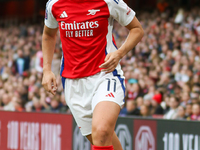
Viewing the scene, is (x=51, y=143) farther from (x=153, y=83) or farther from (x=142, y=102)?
(x=153, y=83)

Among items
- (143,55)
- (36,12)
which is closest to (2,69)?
(143,55)

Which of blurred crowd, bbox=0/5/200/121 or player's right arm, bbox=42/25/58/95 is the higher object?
player's right arm, bbox=42/25/58/95

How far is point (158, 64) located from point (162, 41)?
1.68m

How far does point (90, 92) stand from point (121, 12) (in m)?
0.79

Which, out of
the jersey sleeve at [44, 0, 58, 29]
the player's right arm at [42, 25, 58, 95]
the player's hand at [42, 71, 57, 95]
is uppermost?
the jersey sleeve at [44, 0, 58, 29]

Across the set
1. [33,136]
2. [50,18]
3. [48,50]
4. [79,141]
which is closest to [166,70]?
[79,141]

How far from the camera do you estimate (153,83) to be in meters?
9.03

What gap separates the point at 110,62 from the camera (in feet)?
10.3

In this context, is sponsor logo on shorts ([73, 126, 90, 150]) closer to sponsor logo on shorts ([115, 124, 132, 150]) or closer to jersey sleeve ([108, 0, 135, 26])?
sponsor logo on shorts ([115, 124, 132, 150])

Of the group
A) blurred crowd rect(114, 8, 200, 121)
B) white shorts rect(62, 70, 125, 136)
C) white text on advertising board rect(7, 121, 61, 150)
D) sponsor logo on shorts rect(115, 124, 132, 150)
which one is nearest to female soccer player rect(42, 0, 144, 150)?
white shorts rect(62, 70, 125, 136)

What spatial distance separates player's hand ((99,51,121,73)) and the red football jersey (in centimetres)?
18

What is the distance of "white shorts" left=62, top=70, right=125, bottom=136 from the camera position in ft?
10.7

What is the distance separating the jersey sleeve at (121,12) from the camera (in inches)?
131

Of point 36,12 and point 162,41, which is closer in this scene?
point 162,41
